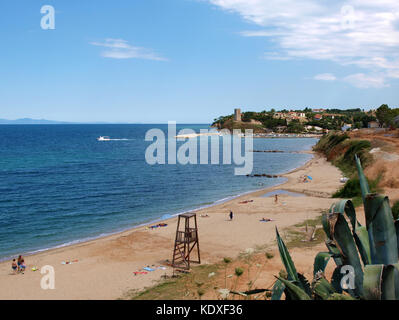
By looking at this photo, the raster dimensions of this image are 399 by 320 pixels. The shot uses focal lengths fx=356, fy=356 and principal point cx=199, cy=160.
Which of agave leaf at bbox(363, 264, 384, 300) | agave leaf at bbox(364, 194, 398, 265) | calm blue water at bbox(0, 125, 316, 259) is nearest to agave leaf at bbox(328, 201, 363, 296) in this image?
agave leaf at bbox(364, 194, 398, 265)

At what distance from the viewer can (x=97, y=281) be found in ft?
54.3

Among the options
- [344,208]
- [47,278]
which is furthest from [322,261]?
[47,278]

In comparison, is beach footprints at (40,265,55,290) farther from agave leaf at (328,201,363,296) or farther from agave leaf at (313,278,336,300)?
agave leaf at (328,201,363,296)

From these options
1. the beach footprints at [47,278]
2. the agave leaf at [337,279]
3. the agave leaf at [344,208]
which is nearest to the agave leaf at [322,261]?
the agave leaf at [337,279]

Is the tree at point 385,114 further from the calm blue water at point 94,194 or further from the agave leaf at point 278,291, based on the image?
the agave leaf at point 278,291

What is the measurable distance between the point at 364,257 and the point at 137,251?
18633 mm

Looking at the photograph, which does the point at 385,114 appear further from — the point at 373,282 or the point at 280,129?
the point at 373,282

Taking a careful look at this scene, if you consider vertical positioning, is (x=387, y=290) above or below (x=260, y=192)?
above

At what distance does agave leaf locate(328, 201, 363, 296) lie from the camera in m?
3.55

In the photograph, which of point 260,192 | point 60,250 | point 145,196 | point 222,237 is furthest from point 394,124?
point 60,250

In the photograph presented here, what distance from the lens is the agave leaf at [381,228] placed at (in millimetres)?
3287

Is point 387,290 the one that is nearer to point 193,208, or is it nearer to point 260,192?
point 193,208

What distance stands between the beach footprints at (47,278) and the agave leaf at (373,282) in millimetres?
16032
